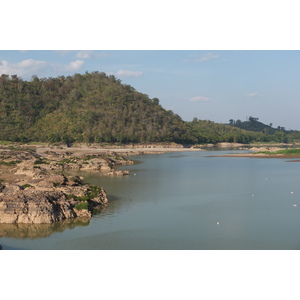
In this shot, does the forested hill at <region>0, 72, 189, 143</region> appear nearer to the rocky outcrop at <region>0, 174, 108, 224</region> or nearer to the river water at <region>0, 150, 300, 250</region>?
the river water at <region>0, 150, 300, 250</region>

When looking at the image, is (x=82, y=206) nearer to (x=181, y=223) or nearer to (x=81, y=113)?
(x=181, y=223)

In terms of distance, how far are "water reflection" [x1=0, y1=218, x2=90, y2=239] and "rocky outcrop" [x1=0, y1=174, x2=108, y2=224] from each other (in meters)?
0.45

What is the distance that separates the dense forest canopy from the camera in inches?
4599

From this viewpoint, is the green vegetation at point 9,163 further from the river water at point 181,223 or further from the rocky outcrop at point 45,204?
the rocky outcrop at point 45,204

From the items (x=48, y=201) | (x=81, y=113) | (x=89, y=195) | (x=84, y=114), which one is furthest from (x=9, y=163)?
(x=81, y=113)

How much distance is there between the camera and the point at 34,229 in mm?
20562

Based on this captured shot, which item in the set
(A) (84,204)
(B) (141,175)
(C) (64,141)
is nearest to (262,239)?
(A) (84,204)

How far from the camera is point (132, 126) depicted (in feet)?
413

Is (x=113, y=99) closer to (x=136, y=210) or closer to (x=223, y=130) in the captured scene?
(x=223, y=130)

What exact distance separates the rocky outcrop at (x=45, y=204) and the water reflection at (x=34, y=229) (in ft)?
1.48

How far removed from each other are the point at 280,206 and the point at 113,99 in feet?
384

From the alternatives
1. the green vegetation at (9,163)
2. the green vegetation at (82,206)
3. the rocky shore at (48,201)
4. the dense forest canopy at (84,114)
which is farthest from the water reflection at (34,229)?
the dense forest canopy at (84,114)

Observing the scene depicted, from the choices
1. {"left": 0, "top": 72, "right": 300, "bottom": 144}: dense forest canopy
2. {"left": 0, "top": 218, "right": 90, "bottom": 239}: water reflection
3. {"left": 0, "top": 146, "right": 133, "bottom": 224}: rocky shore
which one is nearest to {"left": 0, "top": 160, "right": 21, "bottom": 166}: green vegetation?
{"left": 0, "top": 146, "right": 133, "bottom": 224}: rocky shore

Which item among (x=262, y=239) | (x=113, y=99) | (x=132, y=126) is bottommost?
(x=262, y=239)
